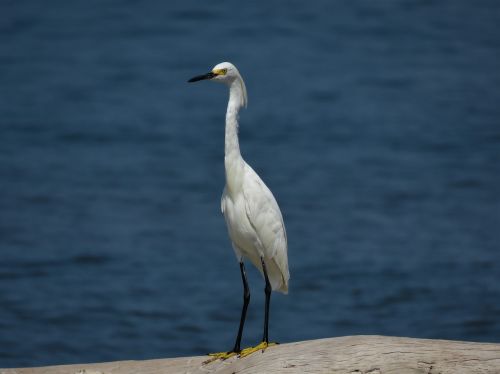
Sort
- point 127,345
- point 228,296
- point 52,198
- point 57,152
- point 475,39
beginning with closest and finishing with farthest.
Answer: point 127,345 → point 228,296 → point 52,198 → point 57,152 → point 475,39

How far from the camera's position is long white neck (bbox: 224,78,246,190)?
297 inches

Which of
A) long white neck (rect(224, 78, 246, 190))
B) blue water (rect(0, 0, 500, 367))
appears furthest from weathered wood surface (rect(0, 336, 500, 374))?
blue water (rect(0, 0, 500, 367))

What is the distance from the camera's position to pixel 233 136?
756 centimetres

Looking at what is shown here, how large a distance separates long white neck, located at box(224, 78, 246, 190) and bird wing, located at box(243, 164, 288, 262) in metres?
0.10

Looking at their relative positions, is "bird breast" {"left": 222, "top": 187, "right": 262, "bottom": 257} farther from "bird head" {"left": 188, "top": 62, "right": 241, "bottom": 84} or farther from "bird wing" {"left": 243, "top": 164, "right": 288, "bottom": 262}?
"bird head" {"left": 188, "top": 62, "right": 241, "bottom": 84}

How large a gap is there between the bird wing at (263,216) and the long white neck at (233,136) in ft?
0.32

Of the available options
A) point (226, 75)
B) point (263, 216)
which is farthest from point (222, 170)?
point (226, 75)

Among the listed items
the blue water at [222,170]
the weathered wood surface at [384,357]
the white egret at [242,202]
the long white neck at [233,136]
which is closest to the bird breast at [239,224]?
the white egret at [242,202]

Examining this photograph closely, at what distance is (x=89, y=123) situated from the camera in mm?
18172

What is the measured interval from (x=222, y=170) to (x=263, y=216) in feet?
29.0

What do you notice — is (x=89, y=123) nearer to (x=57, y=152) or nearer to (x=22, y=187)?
(x=57, y=152)

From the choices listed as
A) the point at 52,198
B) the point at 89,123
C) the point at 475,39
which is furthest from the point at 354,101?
the point at 52,198

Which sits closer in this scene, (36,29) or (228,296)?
(228,296)

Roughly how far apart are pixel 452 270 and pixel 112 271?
4756 mm
